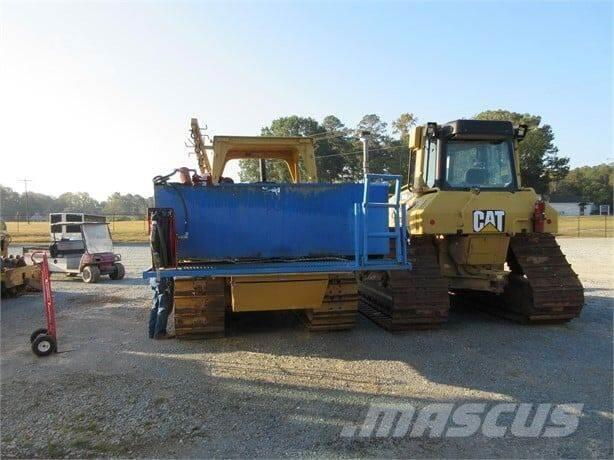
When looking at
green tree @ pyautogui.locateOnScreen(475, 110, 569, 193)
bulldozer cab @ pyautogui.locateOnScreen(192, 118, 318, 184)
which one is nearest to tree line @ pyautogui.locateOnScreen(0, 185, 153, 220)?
green tree @ pyautogui.locateOnScreen(475, 110, 569, 193)

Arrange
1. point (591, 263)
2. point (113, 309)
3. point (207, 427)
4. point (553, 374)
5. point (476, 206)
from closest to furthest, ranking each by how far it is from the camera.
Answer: point (207, 427)
point (553, 374)
point (476, 206)
point (113, 309)
point (591, 263)

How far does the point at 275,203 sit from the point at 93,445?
10.9 feet

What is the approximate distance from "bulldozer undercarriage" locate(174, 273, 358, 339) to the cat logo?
6.99 ft

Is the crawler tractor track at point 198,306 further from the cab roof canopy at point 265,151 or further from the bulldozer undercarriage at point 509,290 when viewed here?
the bulldozer undercarriage at point 509,290

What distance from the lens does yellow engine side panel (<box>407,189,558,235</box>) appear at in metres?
7.11

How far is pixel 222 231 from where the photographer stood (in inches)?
238

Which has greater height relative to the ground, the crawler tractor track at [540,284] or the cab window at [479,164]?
the cab window at [479,164]

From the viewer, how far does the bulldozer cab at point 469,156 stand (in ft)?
25.0

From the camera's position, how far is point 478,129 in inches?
299

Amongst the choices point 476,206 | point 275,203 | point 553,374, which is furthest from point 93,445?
point 476,206

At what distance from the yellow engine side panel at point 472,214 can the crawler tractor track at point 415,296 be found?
404mm

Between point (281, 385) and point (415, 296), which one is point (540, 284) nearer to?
point (415, 296)

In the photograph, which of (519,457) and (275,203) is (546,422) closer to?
(519,457)

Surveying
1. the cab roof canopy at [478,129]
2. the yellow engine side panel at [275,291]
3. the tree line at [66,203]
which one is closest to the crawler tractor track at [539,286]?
the cab roof canopy at [478,129]
